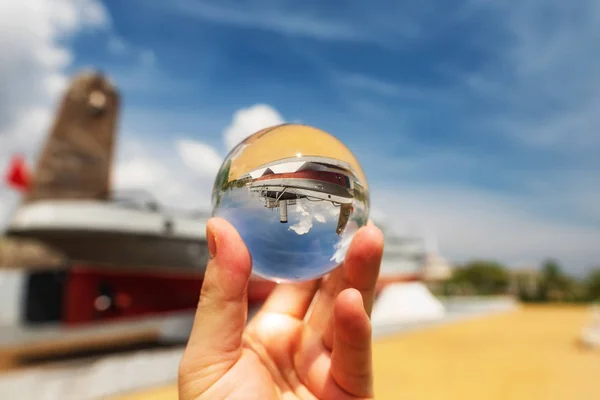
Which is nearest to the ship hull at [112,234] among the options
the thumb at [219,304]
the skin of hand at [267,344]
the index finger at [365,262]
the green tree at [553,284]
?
the skin of hand at [267,344]

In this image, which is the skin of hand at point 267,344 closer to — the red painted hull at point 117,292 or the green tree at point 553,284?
the red painted hull at point 117,292

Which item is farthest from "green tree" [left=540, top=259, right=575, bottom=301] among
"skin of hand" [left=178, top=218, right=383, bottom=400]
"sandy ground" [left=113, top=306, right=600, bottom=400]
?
"skin of hand" [left=178, top=218, right=383, bottom=400]

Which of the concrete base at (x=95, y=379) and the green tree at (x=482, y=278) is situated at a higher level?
the concrete base at (x=95, y=379)

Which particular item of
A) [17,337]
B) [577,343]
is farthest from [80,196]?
[577,343]

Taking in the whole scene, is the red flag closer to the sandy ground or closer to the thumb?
the sandy ground

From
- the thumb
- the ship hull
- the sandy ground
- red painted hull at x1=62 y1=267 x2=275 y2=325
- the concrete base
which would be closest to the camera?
the thumb

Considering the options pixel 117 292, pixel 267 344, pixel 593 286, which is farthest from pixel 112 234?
pixel 593 286

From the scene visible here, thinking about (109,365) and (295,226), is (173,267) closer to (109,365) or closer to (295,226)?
(109,365)
